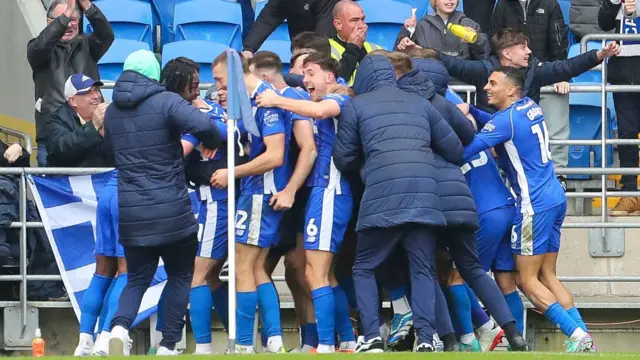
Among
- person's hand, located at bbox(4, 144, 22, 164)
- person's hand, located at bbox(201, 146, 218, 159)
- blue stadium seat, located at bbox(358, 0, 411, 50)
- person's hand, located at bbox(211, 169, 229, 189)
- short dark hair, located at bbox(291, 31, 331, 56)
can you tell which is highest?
blue stadium seat, located at bbox(358, 0, 411, 50)

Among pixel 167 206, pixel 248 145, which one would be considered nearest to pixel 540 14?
pixel 248 145

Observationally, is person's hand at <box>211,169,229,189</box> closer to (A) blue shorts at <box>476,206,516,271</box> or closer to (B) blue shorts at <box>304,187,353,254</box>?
(B) blue shorts at <box>304,187,353,254</box>

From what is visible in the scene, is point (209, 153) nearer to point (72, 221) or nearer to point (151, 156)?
point (151, 156)

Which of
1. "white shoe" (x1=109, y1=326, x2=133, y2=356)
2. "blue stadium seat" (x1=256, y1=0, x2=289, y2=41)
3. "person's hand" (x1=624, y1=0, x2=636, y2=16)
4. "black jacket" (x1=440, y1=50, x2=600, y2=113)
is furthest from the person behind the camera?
"blue stadium seat" (x1=256, y1=0, x2=289, y2=41)

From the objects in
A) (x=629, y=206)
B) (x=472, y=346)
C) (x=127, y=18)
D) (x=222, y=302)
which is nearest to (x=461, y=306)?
(x=472, y=346)

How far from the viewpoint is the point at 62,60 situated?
14266mm

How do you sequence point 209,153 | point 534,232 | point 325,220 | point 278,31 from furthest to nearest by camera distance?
point 278,31 < point 534,232 < point 209,153 < point 325,220

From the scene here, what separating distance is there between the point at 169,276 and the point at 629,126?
4.98 meters

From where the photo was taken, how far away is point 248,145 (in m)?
11.9

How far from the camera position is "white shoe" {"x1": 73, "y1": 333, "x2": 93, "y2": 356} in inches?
478

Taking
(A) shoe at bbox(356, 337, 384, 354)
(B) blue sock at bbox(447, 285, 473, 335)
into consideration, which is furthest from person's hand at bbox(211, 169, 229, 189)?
(B) blue sock at bbox(447, 285, 473, 335)

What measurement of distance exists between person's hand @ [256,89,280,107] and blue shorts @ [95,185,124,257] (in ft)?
4.82

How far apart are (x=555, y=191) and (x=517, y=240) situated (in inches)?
18.1

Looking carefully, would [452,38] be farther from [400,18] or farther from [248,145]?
[248,145]
